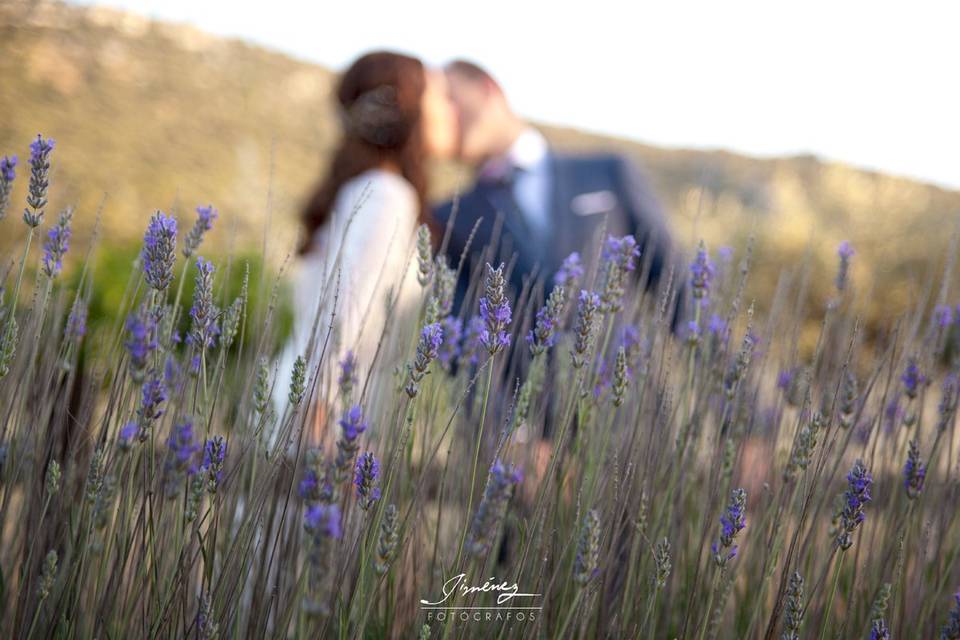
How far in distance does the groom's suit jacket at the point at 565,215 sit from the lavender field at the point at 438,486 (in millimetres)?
1178

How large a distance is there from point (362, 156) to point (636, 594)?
72.0 inches

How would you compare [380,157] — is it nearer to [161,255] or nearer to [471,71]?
[471,71]

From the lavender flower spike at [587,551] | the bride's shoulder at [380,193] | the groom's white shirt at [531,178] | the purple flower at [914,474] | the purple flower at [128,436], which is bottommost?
the lavender flower spike at [587,551]

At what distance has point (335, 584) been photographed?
877mm

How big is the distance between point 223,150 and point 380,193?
19790mm

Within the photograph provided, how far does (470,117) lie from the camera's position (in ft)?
10.1

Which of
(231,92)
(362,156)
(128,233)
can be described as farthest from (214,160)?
(362,156)

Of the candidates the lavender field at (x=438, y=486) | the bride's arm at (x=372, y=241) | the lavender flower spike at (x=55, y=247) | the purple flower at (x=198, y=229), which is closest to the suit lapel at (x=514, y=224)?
the bride's arm at (x=372, y=241)

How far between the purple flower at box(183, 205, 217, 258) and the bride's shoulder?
1025 millimetres

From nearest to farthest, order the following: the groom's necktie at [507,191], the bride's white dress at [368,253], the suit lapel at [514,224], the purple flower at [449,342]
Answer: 1. the purple flower at [449,342]
2. the bride's white dress at [368,253]
3. the suit lapel at [514,224]
4. the groom's necktie at [507,191]

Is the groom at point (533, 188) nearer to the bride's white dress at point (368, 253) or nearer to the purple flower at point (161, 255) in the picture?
the bride's white dress at point (368, 253)

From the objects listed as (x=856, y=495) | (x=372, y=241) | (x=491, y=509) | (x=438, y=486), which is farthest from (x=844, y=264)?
(x=372, y=241)

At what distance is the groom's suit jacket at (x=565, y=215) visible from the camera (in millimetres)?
2729

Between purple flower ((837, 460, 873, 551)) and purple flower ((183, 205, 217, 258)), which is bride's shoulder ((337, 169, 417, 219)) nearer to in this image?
purple flower ((183, 205, 217, 258))
